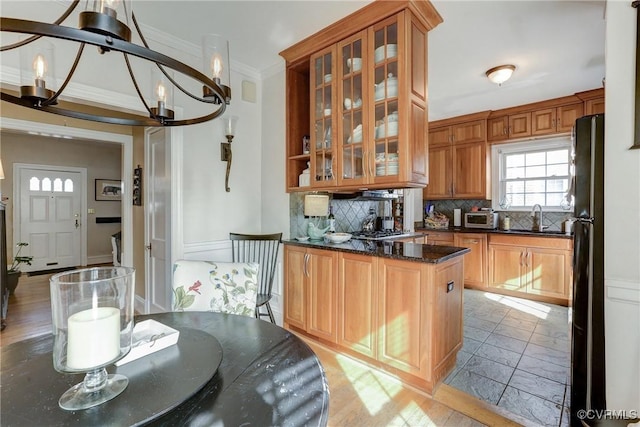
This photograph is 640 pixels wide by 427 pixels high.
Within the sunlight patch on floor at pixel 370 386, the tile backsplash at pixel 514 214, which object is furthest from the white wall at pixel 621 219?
the tile backsplash at pixel 514 214

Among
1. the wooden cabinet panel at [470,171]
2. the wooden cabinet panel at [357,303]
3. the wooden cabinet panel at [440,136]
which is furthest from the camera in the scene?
the wooden cabinet panel at [440,136]

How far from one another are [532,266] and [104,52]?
4.73 metres

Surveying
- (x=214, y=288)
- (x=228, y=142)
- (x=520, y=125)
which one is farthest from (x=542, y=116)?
(x=214, y=288)

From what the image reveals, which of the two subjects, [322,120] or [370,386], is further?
[322,120]

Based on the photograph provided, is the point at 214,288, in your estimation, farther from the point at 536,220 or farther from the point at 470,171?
the point at 536,220

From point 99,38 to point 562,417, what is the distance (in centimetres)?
280

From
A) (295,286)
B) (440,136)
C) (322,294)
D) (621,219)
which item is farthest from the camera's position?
(440,136)

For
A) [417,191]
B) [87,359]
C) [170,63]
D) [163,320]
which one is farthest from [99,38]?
[417,191]

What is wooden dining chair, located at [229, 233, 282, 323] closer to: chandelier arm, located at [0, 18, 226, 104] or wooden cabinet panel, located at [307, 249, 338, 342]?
wooden cabinet panel, located at [307, 249, 338, 342]

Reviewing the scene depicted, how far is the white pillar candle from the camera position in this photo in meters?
0.74

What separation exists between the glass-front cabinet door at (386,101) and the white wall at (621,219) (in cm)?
110

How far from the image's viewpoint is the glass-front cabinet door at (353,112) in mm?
2305

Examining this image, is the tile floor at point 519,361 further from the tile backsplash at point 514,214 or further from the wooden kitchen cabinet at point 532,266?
the tile backsplash at point 514,214

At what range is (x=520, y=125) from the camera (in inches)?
164
